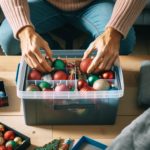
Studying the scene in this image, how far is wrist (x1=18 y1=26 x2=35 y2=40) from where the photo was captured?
3.31ft

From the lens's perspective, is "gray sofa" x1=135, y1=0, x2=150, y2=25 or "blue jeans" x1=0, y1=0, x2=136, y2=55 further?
"gray sofa" x1=135, y1=0, x2=150, y2=25

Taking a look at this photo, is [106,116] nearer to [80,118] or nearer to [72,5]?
[80,118]

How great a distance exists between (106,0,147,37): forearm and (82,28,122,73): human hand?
18 mm

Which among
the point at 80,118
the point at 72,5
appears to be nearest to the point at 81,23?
the point at 72,5

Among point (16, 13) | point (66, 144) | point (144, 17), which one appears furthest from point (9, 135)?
point (144, 17)

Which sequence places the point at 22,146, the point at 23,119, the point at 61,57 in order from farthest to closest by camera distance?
the point at 61,57 → the point at 23,119 → the point at 22,146

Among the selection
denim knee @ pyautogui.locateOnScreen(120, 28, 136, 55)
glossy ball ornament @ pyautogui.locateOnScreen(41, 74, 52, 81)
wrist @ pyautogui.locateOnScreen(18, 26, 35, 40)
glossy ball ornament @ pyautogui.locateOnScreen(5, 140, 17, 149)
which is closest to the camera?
glossy ball ornament @ pyautogui.locateOnScreen(5, 140, 17, 149)

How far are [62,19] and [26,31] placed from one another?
0.97ft

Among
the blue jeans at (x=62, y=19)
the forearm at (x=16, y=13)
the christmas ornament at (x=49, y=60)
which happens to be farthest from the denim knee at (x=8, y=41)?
the christmas ornament at (x=49, y=60)

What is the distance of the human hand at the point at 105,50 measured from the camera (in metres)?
0.94

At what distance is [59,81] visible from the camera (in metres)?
0.90

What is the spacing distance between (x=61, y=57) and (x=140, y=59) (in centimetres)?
25

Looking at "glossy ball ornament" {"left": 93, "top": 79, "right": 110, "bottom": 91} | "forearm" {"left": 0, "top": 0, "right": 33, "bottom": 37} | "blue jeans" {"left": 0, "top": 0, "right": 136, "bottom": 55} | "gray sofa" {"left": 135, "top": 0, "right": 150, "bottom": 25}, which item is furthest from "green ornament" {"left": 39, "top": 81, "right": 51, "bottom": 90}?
"gray sofa" {"left": 135, "top": 0, "right": 150, "bottom": 25}

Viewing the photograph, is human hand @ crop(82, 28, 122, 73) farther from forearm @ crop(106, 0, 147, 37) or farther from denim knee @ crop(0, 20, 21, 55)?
denim knee @ crop(0, 20, 21, 55)
